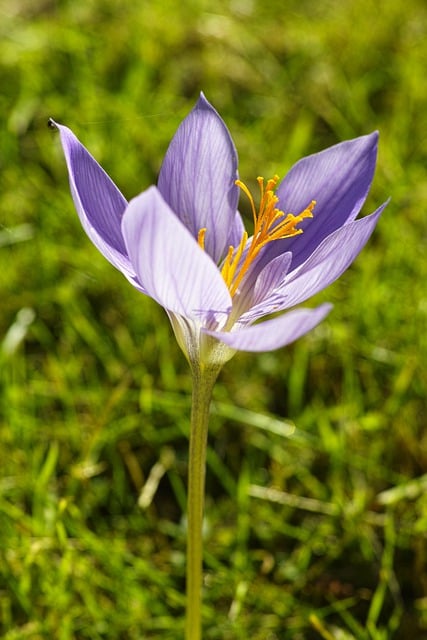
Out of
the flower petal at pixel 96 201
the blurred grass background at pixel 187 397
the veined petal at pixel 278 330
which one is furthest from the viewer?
the blurred grass background at pixel 187 397

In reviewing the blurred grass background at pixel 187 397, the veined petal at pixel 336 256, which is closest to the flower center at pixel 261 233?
the veined petal at pixel 336 256

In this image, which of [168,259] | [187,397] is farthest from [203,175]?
[187,397]

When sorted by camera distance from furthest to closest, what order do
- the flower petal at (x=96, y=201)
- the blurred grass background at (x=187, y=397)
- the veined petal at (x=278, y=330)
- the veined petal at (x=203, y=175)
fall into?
the blurred grass background at (x=187, y=397)
the veined petal at (x=203, y=175)
the flower petal at (x=96, y=201)
the veined petal at (x=278, y=330)

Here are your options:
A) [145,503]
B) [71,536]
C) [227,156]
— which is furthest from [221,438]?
[227,156]

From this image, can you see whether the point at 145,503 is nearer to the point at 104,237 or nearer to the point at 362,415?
the point at 362,415

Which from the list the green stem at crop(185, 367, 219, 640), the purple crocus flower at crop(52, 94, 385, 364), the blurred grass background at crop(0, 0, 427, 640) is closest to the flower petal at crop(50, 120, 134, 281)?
the purple crocus flower at crop(52, 94, 385, 364)

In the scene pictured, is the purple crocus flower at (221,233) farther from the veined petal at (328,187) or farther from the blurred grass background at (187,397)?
the blurred grass background at (187,397)

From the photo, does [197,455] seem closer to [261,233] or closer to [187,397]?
[261,233]
